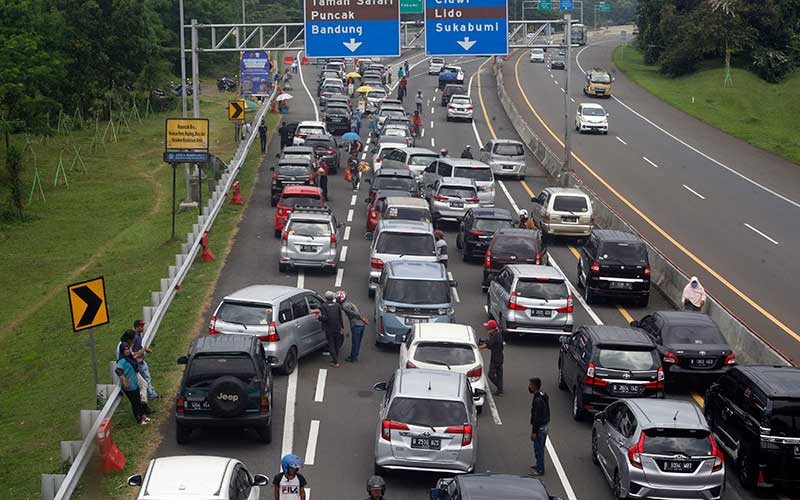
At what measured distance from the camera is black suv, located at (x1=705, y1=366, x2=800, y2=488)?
55.6ft

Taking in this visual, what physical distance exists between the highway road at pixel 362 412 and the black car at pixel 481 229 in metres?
0.54

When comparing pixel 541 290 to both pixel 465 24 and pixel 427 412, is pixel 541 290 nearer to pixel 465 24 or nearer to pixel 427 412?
pixel 427 412

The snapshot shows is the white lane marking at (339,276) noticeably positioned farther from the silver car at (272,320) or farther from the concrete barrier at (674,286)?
the concrete barrier at (674,286)

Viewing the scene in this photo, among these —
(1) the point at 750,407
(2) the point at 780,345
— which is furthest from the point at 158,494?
(2) the point at 780,345

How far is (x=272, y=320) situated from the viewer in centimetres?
2195

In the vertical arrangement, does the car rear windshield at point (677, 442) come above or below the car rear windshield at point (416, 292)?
below

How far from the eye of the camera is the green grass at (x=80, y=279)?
2008 centimetres

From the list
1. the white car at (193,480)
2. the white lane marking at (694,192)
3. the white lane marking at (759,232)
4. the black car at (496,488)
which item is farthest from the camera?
the white lane marking at (694,192)

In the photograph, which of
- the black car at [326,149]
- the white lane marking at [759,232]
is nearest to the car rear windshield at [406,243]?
the white lane marking at [759,232]

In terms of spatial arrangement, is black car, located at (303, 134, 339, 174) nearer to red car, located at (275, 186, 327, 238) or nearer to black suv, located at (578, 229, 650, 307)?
red car, located at (275, 186, 327, 238)

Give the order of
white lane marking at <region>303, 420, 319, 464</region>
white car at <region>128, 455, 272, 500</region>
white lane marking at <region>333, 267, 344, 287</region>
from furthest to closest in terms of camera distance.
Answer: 1. white lane marking at <region>333, 267, 344, 287</region>
2. white lane marking at <region>303, 420, 319, 464</region>
3. white car at <region>128, 455, 272, 500</region>

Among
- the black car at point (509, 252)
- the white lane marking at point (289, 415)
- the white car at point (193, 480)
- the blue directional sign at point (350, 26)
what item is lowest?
the white lane marking at point (289, 415)

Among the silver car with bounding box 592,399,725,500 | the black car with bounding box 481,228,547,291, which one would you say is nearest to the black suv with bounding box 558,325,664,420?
the silver car with bounding box 592,399,725,500

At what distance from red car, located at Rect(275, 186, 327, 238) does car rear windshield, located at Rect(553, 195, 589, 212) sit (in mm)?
8013
